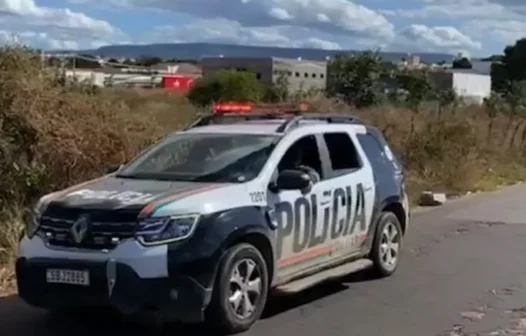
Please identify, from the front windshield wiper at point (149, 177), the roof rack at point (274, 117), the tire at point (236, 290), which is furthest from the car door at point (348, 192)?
the front windshield wiper at point (149, 177)

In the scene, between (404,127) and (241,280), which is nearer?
(241,280)

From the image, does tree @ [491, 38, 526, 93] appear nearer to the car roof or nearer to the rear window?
the rear window

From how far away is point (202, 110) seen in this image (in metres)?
18.1

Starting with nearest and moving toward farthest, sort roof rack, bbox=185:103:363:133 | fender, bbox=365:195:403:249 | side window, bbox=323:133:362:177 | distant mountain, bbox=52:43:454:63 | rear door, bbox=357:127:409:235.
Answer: roof rack, bbox=185:103:363:133
side window, bbox=323:133:362:177
fender, bbox=365:195:403:249
rear door, bbox=357:127:409:235
distant mountain, bbox=52:43:454:63

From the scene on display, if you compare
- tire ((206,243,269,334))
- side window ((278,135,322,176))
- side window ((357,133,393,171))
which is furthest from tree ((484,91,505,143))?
tire ((206,243,269,334))

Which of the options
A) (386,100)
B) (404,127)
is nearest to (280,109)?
(404,127)

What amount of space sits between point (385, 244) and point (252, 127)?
2.18 m

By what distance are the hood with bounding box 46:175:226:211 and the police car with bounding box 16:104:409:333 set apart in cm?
2

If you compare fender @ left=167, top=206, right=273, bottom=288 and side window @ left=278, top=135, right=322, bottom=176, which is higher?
side window @ left=278, top=135, right=322, bottom=176

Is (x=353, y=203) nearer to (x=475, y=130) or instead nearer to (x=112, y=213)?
(x=112, y=213)

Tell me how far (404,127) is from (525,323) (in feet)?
50.8

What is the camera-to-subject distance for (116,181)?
9.30m

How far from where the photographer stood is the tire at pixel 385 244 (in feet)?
36.3

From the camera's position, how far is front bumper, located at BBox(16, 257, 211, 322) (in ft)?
26.2
